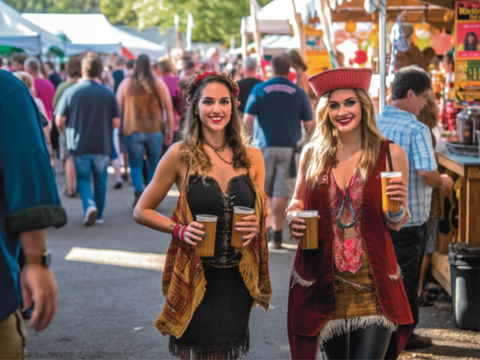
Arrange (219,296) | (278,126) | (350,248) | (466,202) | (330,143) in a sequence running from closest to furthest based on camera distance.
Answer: (350,248), (219,296), (330,143), (466,202), (278,126)

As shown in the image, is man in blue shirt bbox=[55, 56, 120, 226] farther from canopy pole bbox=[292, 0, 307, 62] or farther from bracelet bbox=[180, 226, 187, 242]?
bracelet bbox=[180, 226, 187, 242]

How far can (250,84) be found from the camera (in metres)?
9.94

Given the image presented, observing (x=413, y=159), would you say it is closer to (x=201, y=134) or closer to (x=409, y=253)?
(x=409, y=253)

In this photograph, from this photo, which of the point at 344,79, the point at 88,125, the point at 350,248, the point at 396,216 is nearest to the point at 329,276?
the point at 350,248

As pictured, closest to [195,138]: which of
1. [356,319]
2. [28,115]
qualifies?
[356,319]

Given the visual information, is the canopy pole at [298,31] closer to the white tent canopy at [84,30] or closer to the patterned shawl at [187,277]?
the patterned shawl at [187,277]

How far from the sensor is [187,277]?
3473 millimetres

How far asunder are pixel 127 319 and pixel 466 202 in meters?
3.00

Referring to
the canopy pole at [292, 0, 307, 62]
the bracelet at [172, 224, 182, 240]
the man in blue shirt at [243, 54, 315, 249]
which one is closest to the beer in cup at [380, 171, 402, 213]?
the bracelet at [172, 224, 182, 240]

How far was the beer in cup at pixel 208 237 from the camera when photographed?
10.8 ft

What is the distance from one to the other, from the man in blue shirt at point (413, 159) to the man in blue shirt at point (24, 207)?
3002mm

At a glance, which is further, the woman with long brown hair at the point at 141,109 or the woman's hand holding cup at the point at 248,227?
the woman with long brown hair at the point at 141,109

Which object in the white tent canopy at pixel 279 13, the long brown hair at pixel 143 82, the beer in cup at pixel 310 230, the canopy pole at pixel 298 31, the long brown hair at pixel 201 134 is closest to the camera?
the beer in cup at pixel 310 230

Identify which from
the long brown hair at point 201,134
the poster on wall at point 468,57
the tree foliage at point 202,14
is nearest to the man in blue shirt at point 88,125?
the poster on wall at point 468,57
